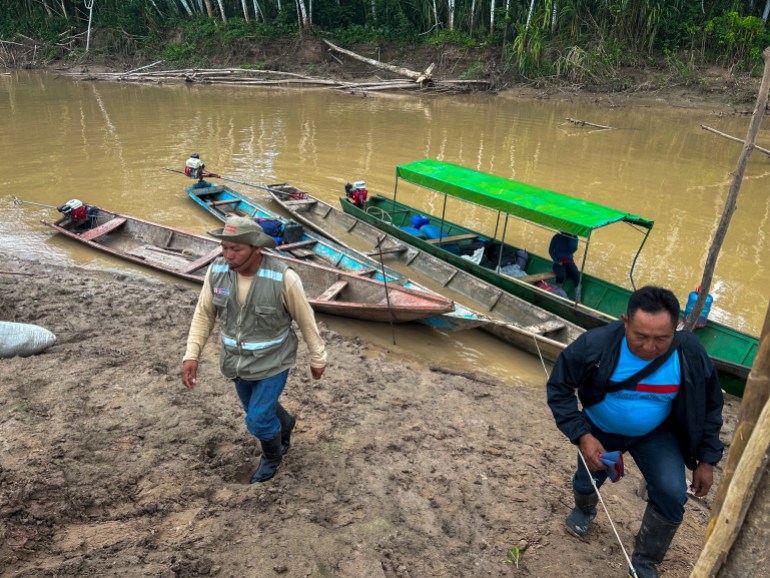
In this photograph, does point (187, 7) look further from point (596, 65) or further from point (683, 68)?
point (683, 68)

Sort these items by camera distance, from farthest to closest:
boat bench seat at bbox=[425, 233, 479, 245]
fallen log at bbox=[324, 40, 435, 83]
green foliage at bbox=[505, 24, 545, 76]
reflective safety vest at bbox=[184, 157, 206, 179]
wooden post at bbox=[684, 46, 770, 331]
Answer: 1. fallen log at bbox=[324, 40, 435, 83]
2. green foliage at bbox=[505, 24, 545, 76]
3. reflective safety vest at bbox=[184, 157, 206, 179]
4. boat bench seat at bbox=[425, 233, 479, 245]
5. wooden post at bbox=[684, 46, 770, 331]

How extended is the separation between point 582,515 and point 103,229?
951cm

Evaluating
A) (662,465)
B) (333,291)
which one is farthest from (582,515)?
(333,291)

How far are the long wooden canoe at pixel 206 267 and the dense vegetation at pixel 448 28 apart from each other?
862 inches

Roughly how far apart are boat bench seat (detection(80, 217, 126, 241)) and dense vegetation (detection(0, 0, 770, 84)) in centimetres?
2201

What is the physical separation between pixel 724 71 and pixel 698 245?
58.0ft

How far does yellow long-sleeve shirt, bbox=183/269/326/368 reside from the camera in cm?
330

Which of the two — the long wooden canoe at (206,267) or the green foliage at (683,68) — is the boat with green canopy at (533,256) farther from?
the green foliage at (683,68)

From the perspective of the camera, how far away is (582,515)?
10.8ft

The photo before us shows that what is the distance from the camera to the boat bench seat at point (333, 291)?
7.41m

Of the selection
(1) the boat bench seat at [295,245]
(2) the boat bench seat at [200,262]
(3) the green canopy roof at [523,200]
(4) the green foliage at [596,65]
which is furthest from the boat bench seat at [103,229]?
(4) the green foliage at [596,65]

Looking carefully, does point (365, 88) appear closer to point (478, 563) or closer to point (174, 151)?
point (174, 151)

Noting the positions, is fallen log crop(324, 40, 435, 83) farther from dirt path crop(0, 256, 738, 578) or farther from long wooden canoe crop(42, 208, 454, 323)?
dirt path crop(0, 256, 738, 578)

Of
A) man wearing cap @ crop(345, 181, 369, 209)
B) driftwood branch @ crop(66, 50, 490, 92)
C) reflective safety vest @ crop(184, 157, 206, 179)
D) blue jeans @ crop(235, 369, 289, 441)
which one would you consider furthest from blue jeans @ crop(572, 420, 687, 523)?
driftwood branch @ crop(66, 50, 490, 92)
